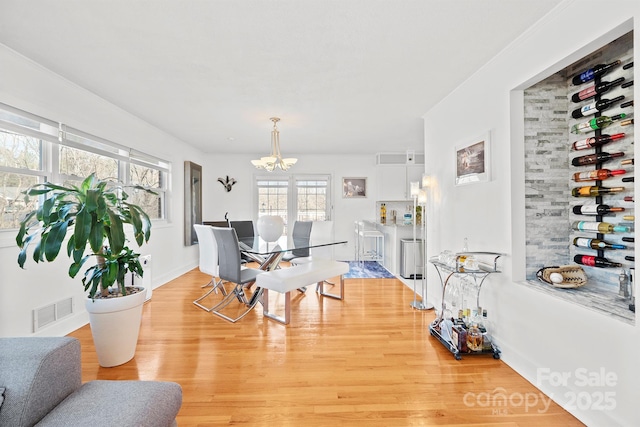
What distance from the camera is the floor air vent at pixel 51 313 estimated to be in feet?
7.90

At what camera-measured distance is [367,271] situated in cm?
522

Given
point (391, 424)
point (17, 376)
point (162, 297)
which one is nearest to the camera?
point (17, 376)

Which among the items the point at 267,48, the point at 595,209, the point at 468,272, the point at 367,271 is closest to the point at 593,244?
the point at 595,209

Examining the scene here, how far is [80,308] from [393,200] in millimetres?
5344

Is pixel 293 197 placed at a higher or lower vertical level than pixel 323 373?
higher

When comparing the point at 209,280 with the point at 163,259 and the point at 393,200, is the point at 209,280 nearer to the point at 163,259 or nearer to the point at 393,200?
the point at 163,259

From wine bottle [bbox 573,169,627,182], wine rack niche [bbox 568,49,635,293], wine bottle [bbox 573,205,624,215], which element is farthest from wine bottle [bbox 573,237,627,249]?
wine bottle [bbox 573,169,627,182]

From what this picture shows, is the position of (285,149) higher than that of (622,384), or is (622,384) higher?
(285,149)

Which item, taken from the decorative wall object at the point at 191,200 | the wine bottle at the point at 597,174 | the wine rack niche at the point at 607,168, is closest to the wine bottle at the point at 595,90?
the wine rack niche at the point at 607,168

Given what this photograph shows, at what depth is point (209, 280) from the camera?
183 inches

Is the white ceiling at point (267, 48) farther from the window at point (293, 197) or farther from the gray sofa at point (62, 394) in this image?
the window at point (293, 197)

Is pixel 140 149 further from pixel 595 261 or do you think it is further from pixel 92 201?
pixel 595 261

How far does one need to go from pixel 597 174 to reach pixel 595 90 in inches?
21.9

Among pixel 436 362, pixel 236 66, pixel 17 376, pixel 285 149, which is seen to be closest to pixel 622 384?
pixel 436 362
